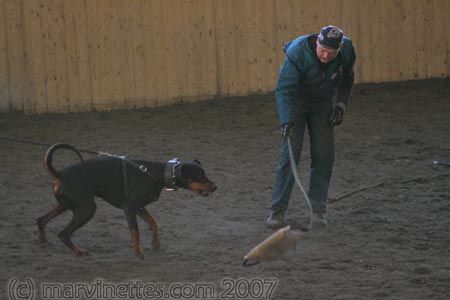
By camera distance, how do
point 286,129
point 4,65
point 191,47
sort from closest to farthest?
point 286,129 < point 4,65 < point 191,47

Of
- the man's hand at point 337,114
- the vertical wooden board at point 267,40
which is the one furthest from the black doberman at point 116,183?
the vertical wooden board at point 267,40

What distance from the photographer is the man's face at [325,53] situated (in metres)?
6.95

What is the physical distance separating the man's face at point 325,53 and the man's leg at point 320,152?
19.4 inches

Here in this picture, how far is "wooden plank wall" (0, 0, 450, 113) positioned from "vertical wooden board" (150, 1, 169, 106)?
17 millimetres

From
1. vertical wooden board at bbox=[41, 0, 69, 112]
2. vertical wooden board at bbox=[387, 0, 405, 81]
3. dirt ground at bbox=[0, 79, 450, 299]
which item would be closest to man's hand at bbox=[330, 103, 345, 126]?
dirt ground at bbox=[0, 79, 450, 299]

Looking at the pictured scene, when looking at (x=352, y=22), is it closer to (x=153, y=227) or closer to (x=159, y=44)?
(x=159, y=44)

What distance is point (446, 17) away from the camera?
14273 millimetres

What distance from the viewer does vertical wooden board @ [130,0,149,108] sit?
1352 centimetres

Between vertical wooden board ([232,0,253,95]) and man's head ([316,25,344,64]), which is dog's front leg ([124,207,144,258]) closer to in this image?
man's head ([316,25,344,64])

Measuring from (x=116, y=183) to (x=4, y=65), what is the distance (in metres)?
7.47

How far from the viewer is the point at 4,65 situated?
523 inches

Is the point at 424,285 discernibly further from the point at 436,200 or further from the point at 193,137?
the point at 193,137

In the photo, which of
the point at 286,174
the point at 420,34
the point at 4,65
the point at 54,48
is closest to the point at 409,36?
the point at 420,34

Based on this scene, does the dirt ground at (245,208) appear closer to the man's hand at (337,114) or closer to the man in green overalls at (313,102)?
the man in green overalls at (313,102)
